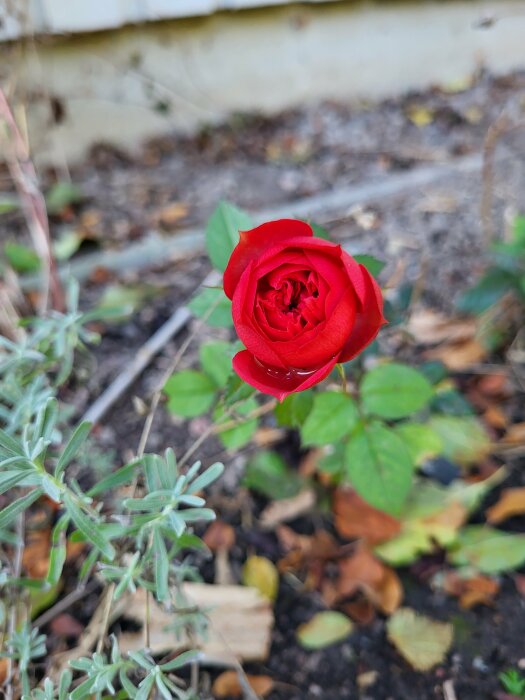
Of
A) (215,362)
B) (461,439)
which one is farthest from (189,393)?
(461,439)

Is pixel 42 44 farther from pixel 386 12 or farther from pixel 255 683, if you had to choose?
pixel 255 683

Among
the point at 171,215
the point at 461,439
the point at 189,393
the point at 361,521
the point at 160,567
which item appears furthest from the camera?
the point at 171,215

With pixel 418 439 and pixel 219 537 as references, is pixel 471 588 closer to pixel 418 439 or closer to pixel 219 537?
pixel 418 439

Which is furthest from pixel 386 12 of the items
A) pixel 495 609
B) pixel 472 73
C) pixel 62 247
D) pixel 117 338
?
pixel 495 609

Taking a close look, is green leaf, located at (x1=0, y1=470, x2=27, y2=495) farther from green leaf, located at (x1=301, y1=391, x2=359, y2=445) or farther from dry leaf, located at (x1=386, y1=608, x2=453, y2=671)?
dry leaf, located at (x1=386, y1=608, x2=453, y2=671)

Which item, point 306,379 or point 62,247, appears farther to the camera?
point 62,247
